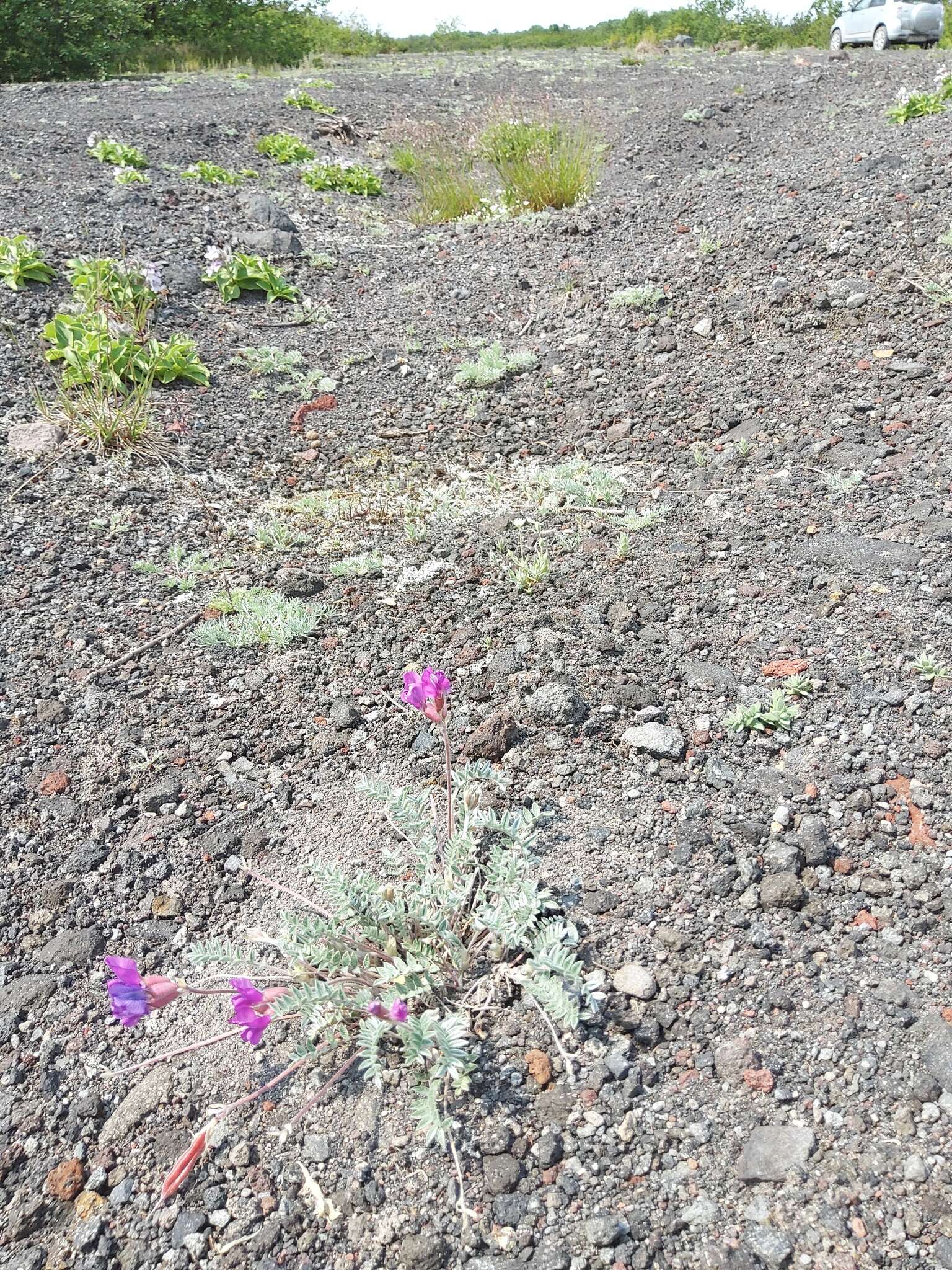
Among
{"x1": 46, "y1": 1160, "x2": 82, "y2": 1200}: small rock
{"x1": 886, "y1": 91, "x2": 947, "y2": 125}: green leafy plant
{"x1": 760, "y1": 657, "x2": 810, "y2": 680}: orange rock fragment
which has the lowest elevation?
{"x1": 46, "y1": 1160, "x2": 82, "y2": 1200}: small rock

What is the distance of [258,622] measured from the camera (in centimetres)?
285

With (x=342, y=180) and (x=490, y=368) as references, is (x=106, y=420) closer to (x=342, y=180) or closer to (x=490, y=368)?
(x=490, y=368)

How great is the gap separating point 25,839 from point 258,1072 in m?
0.95

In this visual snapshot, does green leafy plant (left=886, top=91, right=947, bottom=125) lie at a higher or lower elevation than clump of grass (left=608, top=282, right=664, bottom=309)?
higher

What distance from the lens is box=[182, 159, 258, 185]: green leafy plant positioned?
269 inches

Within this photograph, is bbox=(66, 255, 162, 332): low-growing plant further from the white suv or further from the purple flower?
the white suv

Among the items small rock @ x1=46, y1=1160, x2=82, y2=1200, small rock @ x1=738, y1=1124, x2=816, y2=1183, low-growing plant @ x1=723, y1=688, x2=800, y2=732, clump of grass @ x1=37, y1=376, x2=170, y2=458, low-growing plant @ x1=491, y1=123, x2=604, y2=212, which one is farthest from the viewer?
low-growing plant @ x1=491, y1=123, x2=604, y2=212

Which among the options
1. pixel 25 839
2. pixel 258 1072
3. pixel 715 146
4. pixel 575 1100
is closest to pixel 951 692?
pixel 575 1100

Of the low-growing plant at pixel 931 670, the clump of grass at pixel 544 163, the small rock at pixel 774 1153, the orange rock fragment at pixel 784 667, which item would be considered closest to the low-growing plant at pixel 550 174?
the clump of grass at pixel 544 163

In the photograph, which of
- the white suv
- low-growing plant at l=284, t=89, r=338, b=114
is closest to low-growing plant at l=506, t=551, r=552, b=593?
low-growing plant at l=284, t=89, r=338, b=114

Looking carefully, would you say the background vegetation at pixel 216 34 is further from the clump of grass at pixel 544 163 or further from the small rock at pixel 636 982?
the small rock at pixel 636 982

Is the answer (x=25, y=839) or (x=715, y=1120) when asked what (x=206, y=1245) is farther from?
(x=25, y=839)

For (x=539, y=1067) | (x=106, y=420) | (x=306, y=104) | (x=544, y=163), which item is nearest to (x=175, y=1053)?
(x=539, y=1067)

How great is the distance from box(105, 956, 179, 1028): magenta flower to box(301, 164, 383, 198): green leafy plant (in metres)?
7.60
